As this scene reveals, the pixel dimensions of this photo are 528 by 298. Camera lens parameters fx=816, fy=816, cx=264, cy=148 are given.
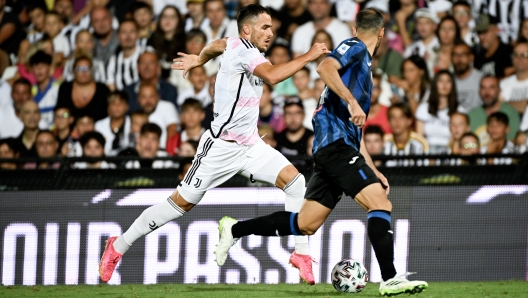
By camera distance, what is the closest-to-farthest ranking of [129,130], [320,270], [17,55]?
[320,270]
[129,130]
[17,55]

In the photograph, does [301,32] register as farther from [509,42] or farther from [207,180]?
[207,180]

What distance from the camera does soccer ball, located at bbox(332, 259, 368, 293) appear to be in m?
6.44

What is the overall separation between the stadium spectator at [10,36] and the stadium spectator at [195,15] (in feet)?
7.58

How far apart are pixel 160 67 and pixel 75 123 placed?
1299 millimetres

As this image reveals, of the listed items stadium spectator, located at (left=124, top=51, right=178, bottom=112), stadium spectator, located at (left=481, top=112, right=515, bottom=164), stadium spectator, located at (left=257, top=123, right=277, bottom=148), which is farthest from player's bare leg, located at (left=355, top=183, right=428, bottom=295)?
stadium spectator, located at (left=124, top=51, right=178, bottom=112)

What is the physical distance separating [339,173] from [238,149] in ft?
4.92

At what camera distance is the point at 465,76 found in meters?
10.1

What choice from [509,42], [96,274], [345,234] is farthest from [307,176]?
[509,42]

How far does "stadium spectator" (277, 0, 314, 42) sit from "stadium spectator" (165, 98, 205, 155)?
1548 mm

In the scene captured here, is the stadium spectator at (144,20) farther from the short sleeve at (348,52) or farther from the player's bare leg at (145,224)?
the short sleeve at (348,52)

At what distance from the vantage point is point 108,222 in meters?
7.99

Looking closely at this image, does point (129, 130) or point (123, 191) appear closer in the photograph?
point (123, 191)

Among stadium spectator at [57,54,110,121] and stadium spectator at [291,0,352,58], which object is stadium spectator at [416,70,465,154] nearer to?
stadium spectator at [291,0,352,58]

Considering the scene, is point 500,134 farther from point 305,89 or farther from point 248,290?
point 248,290
